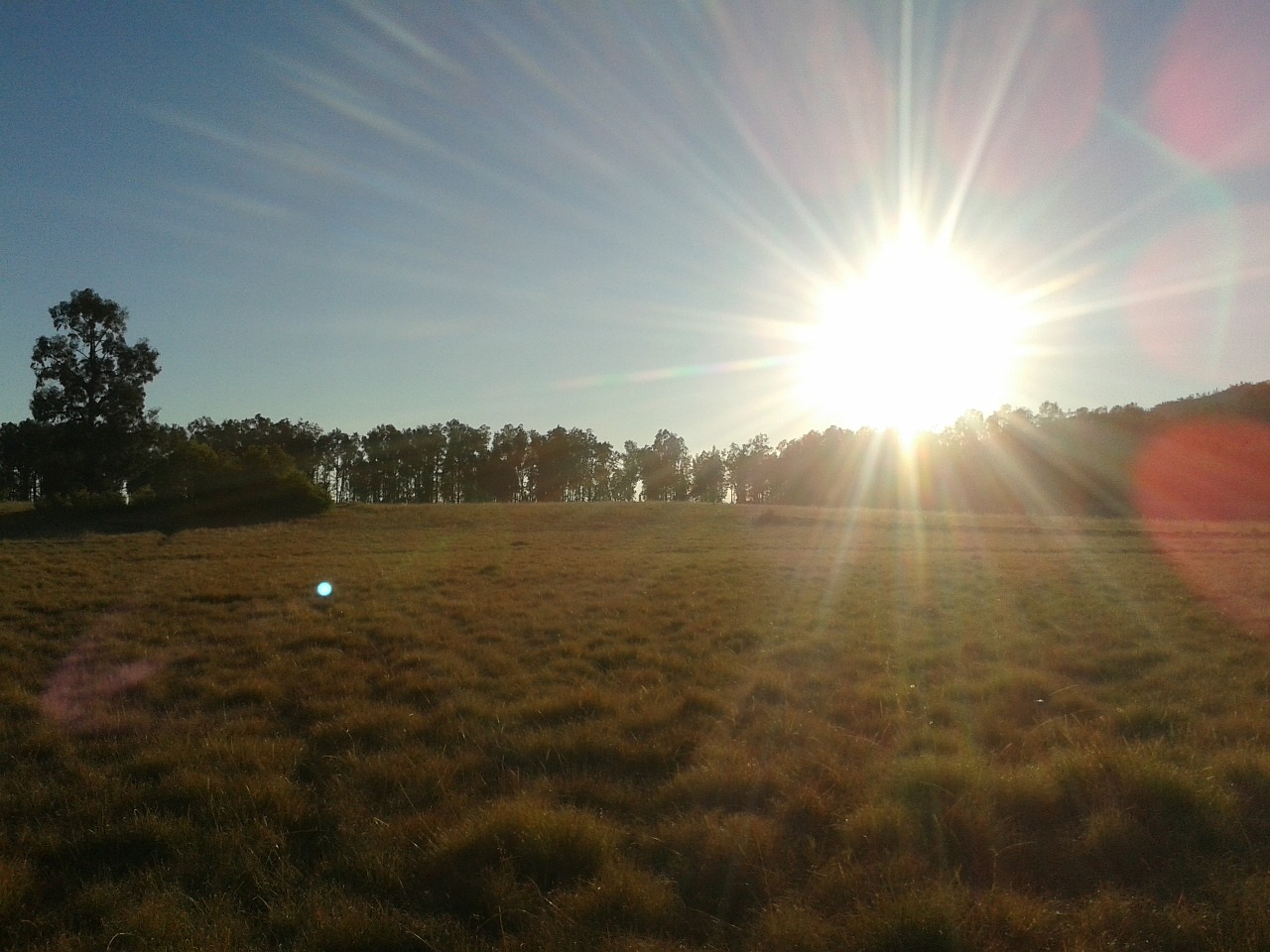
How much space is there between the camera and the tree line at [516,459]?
Result: 170 feet

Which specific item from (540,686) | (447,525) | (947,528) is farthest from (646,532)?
(540,686)

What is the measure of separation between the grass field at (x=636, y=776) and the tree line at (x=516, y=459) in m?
43.8

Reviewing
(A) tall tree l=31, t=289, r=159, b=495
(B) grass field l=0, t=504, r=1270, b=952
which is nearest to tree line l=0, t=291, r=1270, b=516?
(A) tall tree l=31, t=289, r=159, b=495

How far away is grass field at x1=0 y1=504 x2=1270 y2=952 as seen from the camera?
161 inches

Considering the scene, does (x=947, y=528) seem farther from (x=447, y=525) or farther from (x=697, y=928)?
(x=697, y=928)

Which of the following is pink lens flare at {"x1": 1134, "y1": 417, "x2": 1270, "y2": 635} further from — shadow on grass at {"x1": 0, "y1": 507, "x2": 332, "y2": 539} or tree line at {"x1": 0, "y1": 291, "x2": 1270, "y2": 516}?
shadow on grass at {"x1": 0, "y1": 507, "x2": 332, "y2": 539}

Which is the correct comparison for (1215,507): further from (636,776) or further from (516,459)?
(516,459)

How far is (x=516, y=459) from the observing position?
12612 cm

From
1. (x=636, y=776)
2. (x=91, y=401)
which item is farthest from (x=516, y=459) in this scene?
(x=636, y=776)

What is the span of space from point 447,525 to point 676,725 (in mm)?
40855

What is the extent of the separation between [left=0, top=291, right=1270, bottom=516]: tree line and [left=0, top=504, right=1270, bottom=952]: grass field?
144 feet

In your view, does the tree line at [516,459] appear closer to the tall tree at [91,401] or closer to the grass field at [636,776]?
the tall tree at [91,401]

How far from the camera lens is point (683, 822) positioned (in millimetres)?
5180

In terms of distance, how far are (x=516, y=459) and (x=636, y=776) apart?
399 feet
